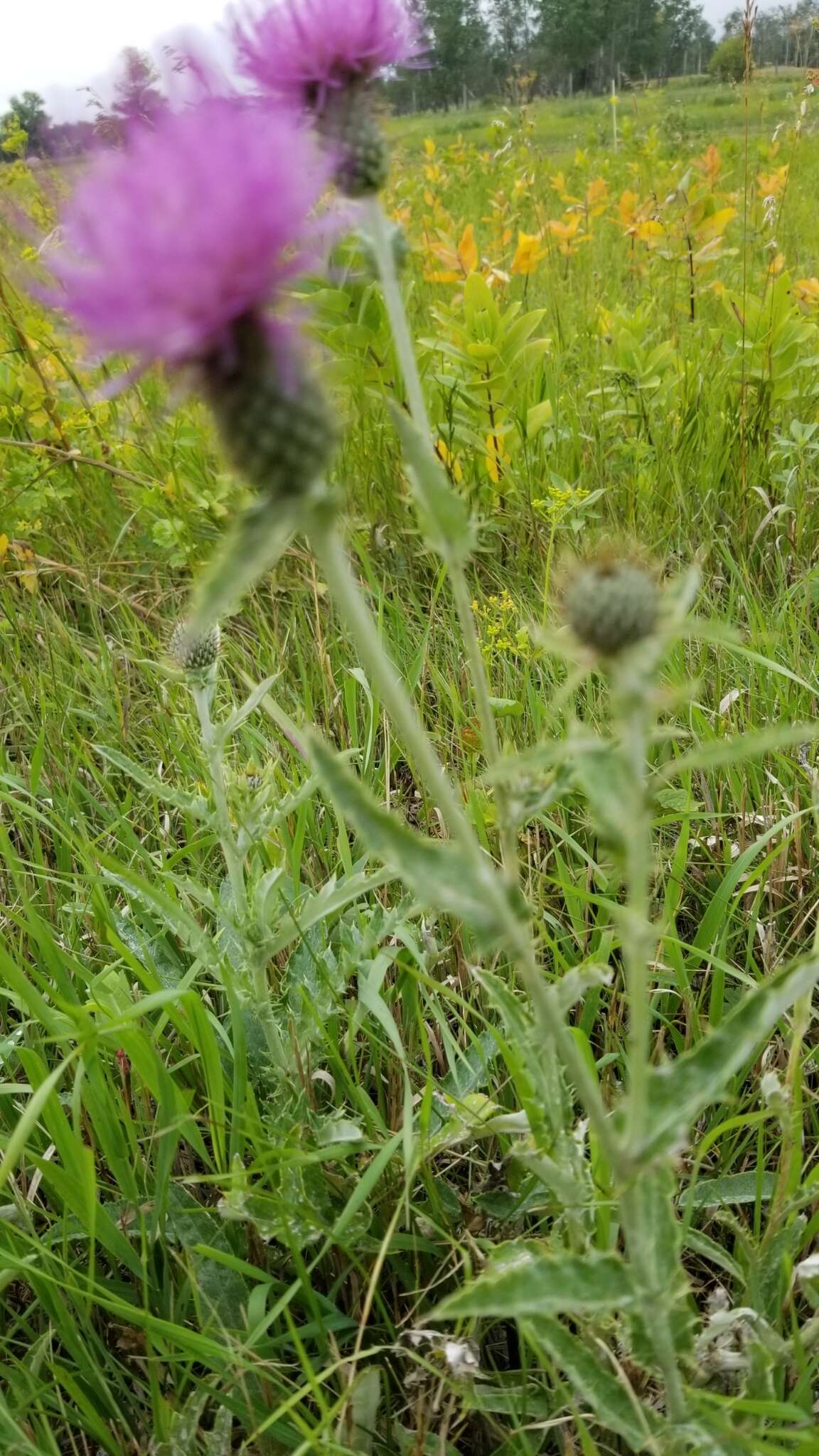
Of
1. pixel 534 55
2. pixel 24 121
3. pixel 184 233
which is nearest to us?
pixel 184 233

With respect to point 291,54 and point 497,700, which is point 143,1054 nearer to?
point 497,700

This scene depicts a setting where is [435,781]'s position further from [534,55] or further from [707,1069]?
[534,55]

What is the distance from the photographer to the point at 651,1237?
2.97ft

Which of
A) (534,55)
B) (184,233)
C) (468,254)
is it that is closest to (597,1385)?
(184,233)

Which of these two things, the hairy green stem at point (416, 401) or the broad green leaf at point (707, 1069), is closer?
the broad green leaf at point (707, 1069)

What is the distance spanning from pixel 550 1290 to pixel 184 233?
35.3 inches

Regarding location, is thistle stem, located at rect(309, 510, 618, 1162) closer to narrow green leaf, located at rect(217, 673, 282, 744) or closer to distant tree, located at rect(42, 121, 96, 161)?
distant tree, located at rect(42, 121, 96, 161)

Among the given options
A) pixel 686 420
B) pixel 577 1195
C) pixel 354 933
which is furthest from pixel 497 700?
pixel 686 420

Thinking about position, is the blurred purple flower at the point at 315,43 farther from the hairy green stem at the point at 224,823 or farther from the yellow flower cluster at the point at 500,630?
the yellow flower cluster at the point at 500,630

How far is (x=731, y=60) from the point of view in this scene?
19.6ft

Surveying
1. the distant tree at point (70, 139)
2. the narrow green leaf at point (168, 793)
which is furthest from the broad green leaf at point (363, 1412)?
the distant tree at point (70, 139)

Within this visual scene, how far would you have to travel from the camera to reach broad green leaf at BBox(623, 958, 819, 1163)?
826 millimetres

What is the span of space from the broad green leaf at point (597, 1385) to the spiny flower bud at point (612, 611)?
2.30 feet

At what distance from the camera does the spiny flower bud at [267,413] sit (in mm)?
704
